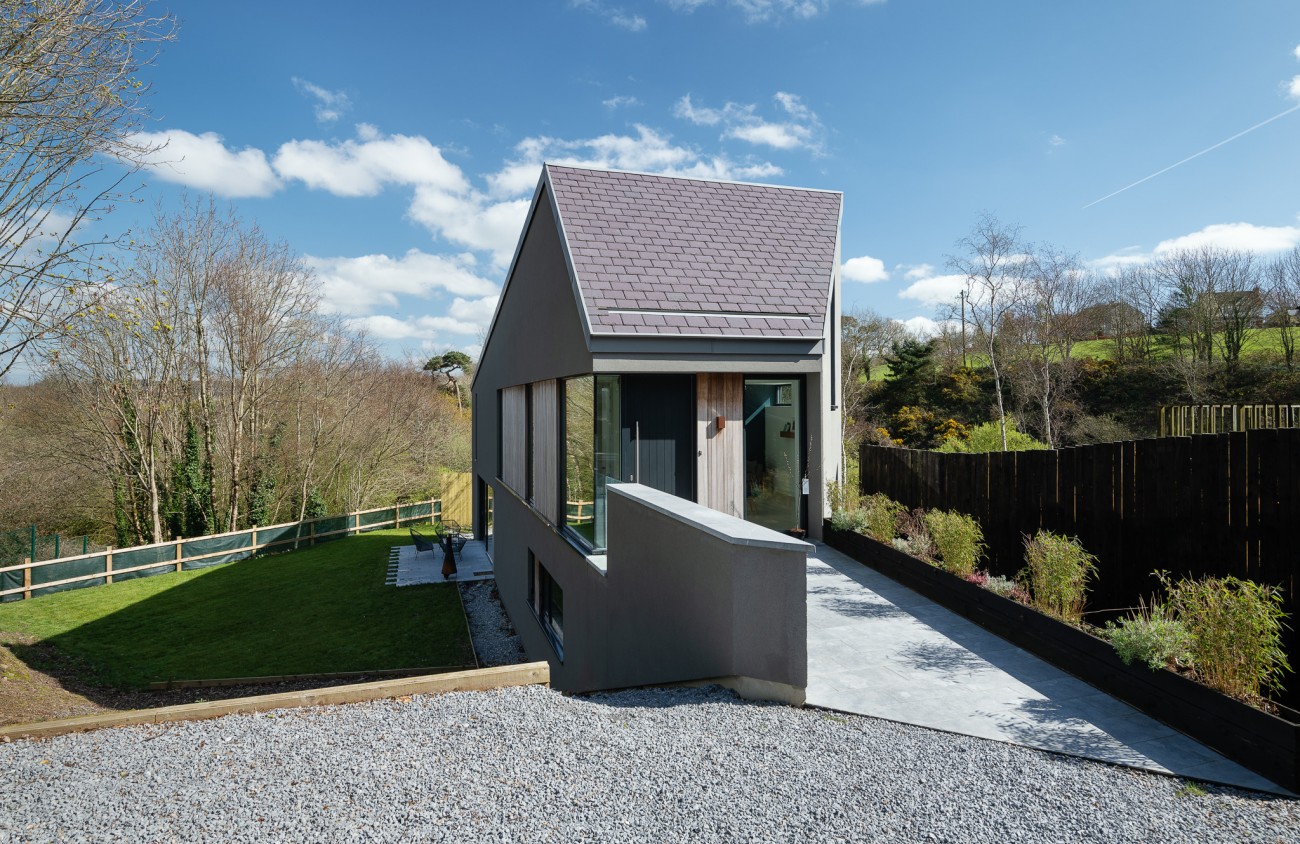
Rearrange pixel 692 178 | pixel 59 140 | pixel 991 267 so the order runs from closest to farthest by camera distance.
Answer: pixel 59 140 → pixel 692 178 → pixel 991 267

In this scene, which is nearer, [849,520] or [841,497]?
[849,520]

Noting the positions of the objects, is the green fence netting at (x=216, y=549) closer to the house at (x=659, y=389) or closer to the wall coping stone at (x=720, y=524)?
the house at (x=659, y=389)

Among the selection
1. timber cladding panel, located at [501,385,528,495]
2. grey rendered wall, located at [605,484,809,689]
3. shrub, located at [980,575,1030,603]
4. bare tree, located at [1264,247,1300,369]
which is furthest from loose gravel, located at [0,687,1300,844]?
bare tree, located at [1264,247,1300,369]

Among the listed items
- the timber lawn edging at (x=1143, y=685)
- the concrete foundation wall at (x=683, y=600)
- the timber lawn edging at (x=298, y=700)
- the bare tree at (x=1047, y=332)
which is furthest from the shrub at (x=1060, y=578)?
the bare tree at (x=1047, y=332)

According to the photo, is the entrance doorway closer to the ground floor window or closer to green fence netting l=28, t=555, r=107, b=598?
the ground floor window

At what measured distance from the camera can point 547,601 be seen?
439 inches

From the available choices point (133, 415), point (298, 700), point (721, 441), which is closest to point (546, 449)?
point (721, 441)

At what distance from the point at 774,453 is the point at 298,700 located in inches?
262

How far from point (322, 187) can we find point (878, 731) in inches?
825

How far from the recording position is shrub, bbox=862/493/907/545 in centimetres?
808

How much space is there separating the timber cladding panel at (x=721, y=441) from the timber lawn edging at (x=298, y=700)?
4384 millimetres

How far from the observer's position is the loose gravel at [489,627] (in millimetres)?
12883

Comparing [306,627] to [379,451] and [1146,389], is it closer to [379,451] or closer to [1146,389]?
[379,451]

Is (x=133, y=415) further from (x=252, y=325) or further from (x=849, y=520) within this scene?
(x=849, y=520)
